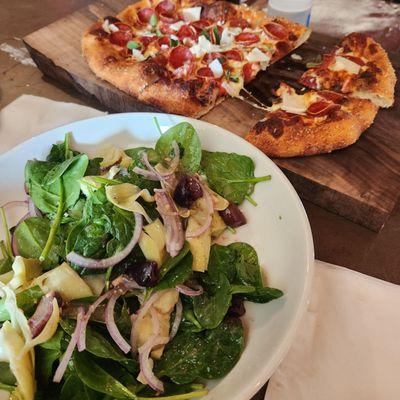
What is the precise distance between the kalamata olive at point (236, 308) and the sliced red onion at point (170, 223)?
0.65 ft

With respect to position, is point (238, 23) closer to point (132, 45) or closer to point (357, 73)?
point (132, 45)

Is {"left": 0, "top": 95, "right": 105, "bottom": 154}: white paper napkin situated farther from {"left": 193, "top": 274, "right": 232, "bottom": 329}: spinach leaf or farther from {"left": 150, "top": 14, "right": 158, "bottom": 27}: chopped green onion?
{"left": 193, "top": 274, "right": 232, "bottom": 329}: spinach leaf

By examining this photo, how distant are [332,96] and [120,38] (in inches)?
45.2

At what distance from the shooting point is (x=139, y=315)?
103 centimetres

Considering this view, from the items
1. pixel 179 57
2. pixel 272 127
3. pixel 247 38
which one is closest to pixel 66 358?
pixel 272 127

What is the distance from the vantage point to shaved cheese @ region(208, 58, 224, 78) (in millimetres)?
2021

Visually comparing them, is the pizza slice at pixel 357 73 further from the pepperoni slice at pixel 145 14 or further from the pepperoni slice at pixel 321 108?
the pepperoni slice at pixel 145 14

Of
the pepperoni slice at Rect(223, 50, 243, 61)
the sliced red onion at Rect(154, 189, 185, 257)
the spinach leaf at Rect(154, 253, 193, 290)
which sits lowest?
the pepperoni slice at Rect(223, 50, 243, 61)

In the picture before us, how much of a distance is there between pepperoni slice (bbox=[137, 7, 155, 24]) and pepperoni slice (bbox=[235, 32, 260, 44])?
0.54 meters

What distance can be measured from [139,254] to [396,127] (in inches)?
50.2

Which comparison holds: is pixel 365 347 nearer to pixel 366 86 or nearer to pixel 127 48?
pixel 366 86

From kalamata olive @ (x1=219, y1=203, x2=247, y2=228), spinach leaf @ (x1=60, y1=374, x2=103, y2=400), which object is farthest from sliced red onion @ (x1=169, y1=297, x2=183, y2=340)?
kalamata olive @ (x1=219, y1=203, x2=247, y2=228)

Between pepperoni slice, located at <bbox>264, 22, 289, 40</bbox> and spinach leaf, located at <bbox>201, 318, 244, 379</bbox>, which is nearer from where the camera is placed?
spinach leaf, located at <bbox>201, 318, 244, 379</bbox>

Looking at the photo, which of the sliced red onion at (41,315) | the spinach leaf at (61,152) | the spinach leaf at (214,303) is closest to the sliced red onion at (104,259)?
the sliced red onion at (41,315)
